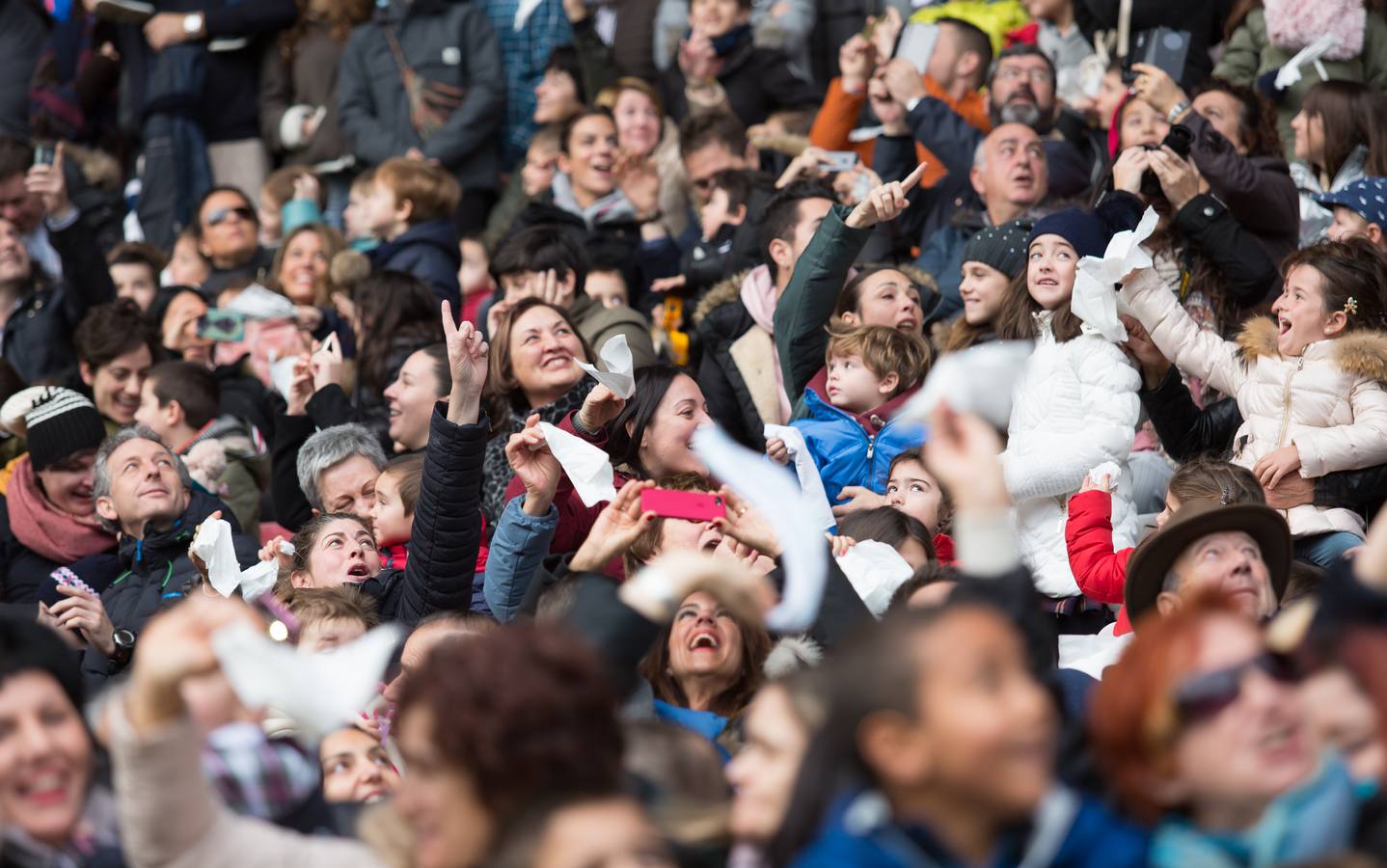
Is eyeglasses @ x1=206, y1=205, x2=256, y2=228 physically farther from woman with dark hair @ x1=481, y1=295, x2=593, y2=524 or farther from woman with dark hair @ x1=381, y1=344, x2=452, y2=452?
woman with dark hair @ x1=481, y1=295, x2=593, y2=524

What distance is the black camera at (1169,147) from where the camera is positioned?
6.34m

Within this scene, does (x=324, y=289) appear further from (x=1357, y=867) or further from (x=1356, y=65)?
(x=1357, y=867)

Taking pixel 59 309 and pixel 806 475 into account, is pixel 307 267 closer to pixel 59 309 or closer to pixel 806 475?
pixel 59 309

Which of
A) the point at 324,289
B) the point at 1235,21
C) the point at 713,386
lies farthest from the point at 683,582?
the point at 1235,21

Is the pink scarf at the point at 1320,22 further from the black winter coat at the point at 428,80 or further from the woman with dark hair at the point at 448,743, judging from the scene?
the woman with dark hair at the point at 448,743

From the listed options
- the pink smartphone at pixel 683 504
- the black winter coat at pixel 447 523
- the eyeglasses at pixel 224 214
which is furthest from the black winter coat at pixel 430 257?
the pink smartphone at pixel 683 504

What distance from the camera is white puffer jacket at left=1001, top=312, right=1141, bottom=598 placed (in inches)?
219

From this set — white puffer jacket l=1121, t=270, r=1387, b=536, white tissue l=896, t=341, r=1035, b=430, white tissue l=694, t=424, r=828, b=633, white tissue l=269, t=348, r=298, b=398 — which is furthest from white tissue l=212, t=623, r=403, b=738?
white tissue l=269, t=348, r=298, b=398

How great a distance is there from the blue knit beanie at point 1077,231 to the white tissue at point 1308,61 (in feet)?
7.00

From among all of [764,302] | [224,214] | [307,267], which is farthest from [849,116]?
[224,214]

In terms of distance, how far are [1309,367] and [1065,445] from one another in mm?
742

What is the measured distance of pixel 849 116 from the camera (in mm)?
8641

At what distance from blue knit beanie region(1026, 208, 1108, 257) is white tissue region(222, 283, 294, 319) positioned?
3654mm

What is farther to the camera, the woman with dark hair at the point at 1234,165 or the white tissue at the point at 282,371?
the white tissue at the point at 282,371
